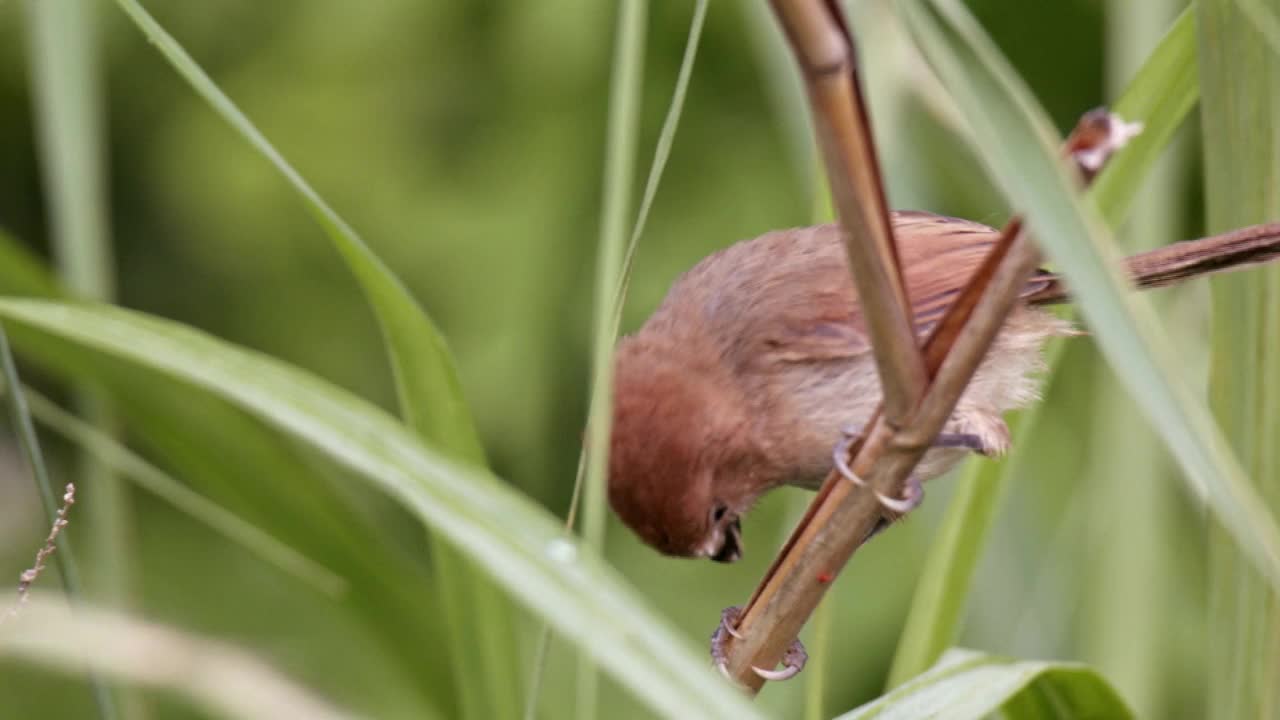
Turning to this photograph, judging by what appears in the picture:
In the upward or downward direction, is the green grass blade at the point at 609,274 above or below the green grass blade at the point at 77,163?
below

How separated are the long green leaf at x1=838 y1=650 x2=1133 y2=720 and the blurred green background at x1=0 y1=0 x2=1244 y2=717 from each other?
0.94 m

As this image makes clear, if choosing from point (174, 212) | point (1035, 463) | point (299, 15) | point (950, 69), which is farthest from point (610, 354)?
point (174, 212)

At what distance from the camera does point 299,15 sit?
230 cm

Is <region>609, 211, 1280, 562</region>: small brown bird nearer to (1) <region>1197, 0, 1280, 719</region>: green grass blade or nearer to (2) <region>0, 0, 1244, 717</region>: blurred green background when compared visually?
(1) <region>1197, 0, 1280, 719</region>: green grass blade

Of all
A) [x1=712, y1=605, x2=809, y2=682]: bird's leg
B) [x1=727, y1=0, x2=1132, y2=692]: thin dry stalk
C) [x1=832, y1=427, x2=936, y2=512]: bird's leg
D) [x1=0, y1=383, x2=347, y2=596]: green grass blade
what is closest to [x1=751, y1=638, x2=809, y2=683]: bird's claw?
[x1=712, y1=605, x2=809, y2=682]: bird's leg

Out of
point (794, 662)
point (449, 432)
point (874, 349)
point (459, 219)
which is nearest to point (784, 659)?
point (794, 662)

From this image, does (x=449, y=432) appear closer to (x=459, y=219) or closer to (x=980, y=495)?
(x=980, y=495)

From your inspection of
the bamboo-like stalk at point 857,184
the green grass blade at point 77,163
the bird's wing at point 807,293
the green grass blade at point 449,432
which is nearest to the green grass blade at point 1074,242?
the bamboo-like stalk at point 857,184

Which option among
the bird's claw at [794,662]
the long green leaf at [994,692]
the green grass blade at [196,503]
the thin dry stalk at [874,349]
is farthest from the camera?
the bird's claw at [794,662]

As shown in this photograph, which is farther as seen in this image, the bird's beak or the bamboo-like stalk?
the bird's beak

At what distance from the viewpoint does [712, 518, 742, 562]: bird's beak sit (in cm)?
149

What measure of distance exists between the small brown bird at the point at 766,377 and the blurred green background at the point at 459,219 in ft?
1.36

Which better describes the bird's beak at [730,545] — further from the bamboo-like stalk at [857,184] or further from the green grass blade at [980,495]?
the bamboo-like stalk at [857,184]

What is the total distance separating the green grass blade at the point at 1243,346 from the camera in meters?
0.91
